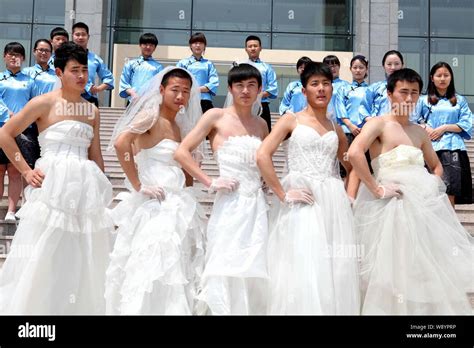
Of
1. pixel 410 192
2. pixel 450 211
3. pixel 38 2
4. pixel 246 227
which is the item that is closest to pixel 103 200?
pixel 246 227

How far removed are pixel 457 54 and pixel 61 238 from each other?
16.3 metres

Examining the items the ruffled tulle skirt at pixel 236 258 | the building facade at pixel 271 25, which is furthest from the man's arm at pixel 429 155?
the building facade at pixel 271 25

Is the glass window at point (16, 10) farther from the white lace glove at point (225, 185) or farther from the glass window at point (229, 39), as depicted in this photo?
the white lace glove at point (225, 185)

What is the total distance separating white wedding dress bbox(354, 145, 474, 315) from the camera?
418 centimetres

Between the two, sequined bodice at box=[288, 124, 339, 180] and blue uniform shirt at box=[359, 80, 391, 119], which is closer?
sequined bodice at box=[288, 124, 339, 180]

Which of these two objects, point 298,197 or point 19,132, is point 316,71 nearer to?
point 298,197

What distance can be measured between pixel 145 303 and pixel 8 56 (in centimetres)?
396

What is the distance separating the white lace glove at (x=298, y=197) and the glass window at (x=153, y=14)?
14.0 metres

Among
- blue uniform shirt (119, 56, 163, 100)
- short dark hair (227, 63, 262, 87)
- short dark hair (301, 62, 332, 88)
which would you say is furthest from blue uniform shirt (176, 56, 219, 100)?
short dark hair (301, 62, 332, 88)

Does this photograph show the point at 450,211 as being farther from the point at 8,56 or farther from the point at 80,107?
the point at 8,56

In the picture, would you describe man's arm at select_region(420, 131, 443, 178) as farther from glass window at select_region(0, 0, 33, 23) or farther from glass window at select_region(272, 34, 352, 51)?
glass window at select_region(0, 0, 33, 23)

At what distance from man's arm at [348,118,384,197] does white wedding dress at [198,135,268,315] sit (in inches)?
26.7
